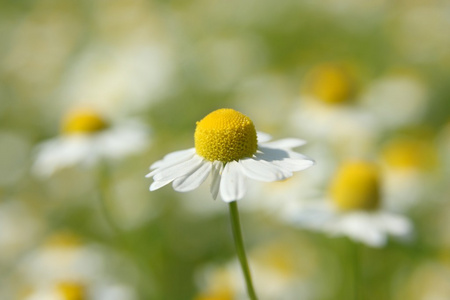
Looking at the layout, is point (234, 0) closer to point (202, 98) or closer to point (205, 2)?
point (205, 2)

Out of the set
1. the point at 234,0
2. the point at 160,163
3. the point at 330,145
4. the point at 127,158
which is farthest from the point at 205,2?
the point at 160,163

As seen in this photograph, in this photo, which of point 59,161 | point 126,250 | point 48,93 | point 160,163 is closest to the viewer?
point 160,163

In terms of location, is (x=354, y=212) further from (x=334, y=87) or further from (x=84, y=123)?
(x=334, y=87)

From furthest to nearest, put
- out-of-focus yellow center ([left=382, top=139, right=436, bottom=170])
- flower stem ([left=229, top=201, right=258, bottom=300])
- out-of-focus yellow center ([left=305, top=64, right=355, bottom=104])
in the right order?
out-of-focus yellow center ([left=305, top=64, right=355, bottom=104]) → out-of-focus yellow center ([left=382, top=139, right=436, bottom=170]) → flower stem ([left=229, top=201, right=258, bottom=300])

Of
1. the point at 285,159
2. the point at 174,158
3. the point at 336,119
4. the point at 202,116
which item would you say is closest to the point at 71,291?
the point at 174,158

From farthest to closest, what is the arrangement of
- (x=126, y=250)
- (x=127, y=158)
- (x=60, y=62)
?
(x=60, y=62)
(x=127, y=158)
(x=126, y=250)

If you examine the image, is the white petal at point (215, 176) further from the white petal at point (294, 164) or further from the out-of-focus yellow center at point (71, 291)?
the out-of-focus yellow center at point (71, 291)

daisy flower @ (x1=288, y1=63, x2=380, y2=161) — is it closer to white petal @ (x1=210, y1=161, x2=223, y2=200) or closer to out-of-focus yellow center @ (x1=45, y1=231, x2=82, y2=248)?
out-of-focus yellow center @ (x1=45, y1=231, x2=82, y2=248)

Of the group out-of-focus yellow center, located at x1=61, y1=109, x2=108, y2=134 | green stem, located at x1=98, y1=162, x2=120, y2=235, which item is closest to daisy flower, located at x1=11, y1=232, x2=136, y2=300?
green stem, located at x1=98, y1=162, x2=120, y2=235
